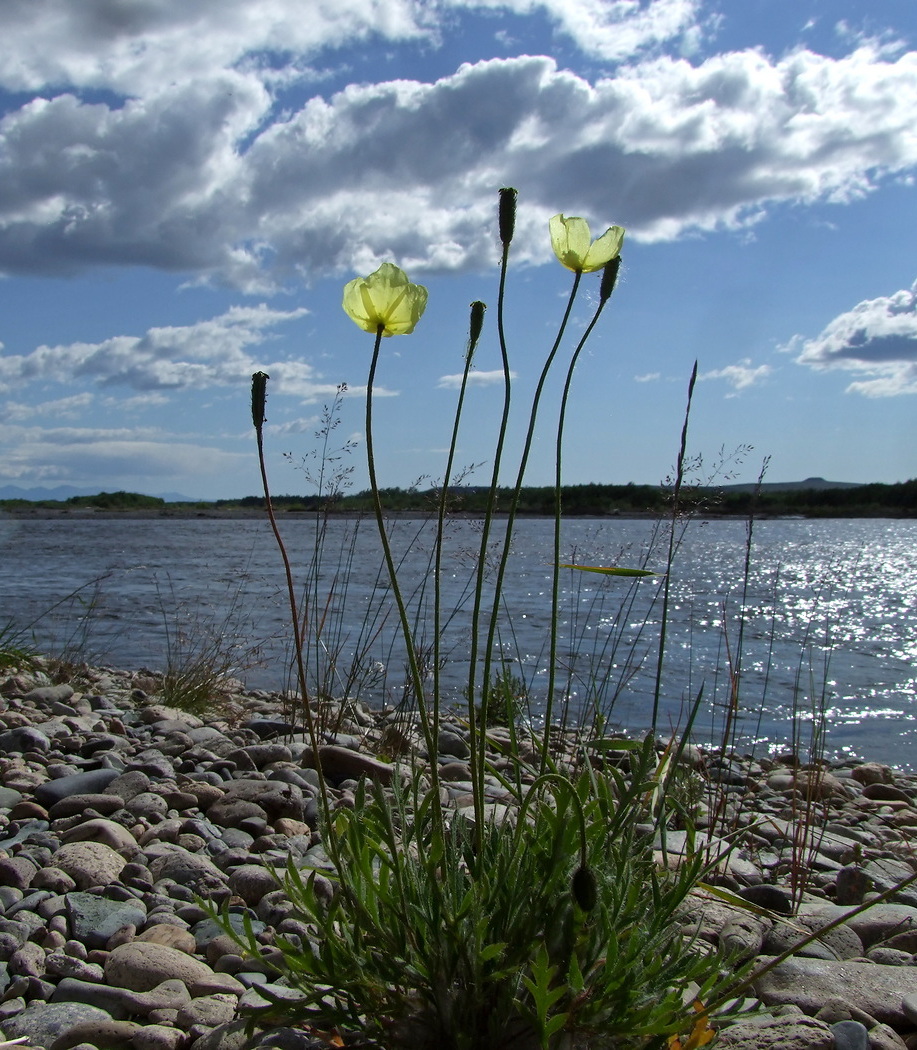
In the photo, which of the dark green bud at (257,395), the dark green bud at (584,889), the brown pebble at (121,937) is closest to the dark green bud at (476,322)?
the dark green bud at (257,395)

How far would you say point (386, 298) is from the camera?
152 centimetres

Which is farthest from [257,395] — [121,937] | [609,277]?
[121,937]

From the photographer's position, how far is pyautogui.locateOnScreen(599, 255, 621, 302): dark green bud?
1.55m

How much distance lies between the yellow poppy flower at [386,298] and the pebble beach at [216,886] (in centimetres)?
86

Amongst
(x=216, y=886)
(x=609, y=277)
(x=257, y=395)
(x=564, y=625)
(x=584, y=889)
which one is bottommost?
(x=564, y=625)

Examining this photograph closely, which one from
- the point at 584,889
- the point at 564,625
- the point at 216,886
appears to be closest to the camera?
the point at 584,889

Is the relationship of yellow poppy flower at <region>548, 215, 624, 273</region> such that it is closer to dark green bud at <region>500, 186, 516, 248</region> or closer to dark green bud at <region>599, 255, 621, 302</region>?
dark green bud at <region>599, 255, 621, 302</region>

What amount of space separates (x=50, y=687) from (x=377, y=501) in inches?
173

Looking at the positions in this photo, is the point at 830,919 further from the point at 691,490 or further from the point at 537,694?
the point at 537,694

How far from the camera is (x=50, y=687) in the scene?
5.03 meters

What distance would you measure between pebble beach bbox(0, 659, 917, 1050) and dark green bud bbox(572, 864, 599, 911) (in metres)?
0.55

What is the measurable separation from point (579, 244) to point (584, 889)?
1.06 metres

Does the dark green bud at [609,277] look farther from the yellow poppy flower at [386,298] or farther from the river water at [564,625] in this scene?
the river water at [564,625]

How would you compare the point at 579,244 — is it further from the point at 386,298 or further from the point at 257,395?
the point at 257,395
